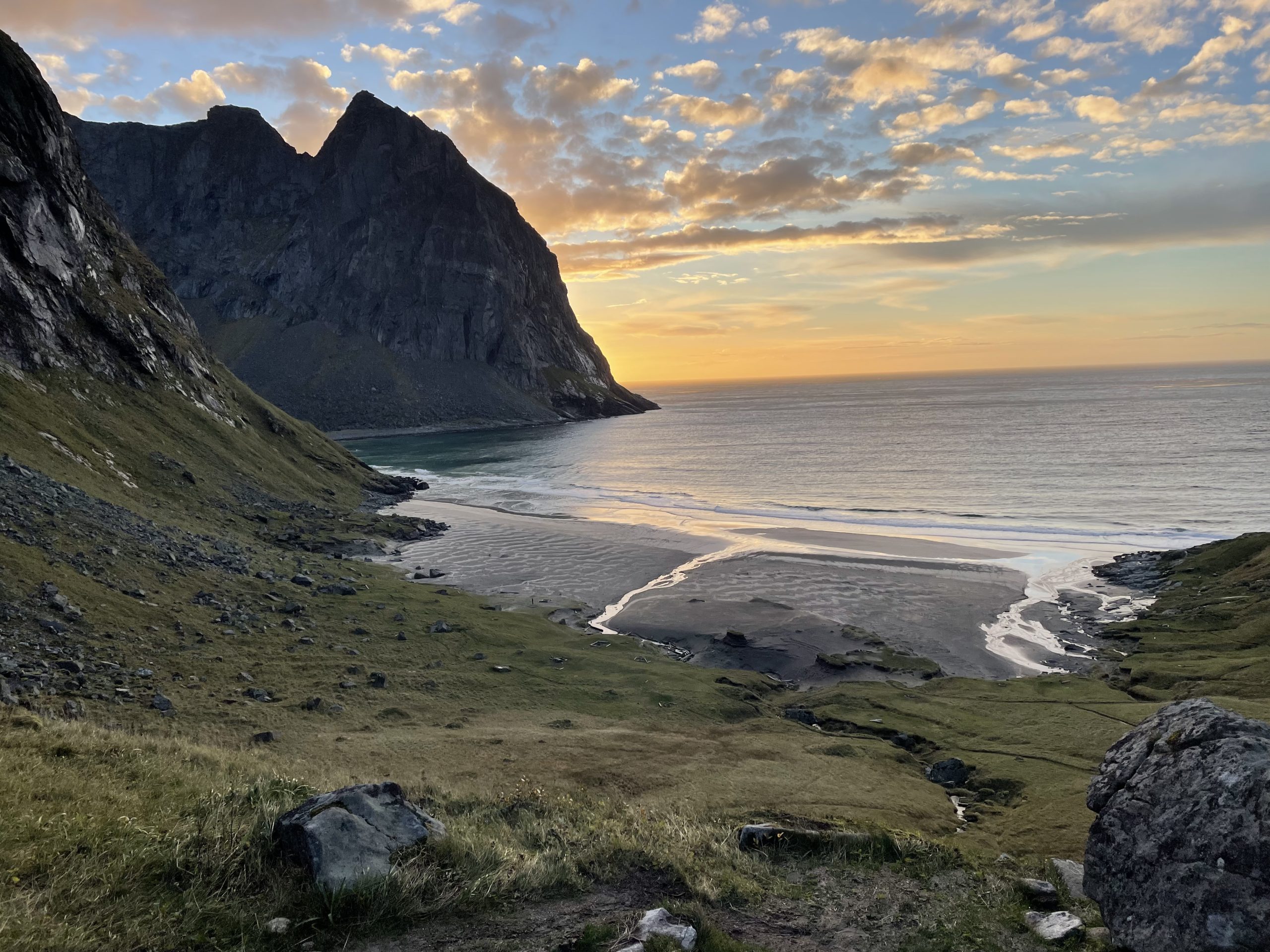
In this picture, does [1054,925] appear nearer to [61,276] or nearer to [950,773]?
[950,773]

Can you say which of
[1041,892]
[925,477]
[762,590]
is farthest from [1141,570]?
[925,477]

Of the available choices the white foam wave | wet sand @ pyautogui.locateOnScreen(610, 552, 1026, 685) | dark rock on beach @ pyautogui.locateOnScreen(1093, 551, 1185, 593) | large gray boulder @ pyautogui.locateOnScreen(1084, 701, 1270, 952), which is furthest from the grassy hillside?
the white foam wave

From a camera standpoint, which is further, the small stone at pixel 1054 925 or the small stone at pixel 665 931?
A: the small stone at pixel 1054 925

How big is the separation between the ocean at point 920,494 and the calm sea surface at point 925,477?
39cm

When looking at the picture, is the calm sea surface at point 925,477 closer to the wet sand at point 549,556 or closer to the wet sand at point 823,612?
the wet sand at point 549,556

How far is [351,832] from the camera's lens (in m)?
9.71

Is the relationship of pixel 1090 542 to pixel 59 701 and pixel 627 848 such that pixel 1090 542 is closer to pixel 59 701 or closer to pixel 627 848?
pixel 627 848

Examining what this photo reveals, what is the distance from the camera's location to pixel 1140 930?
9.30 metres

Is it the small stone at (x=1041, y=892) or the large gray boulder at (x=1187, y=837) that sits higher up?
the large gray boulder at (x=1187, y=837)

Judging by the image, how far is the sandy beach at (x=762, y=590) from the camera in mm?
35562

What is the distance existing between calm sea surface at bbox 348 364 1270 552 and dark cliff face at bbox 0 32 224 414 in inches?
1379

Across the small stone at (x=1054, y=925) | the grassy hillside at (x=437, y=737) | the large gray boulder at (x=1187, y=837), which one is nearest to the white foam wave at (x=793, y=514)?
the grassy hillside at (x=437, y=737)

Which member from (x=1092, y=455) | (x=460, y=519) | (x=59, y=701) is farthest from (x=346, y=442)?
(x=59, y=701)

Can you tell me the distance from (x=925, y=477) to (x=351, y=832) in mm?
95532
